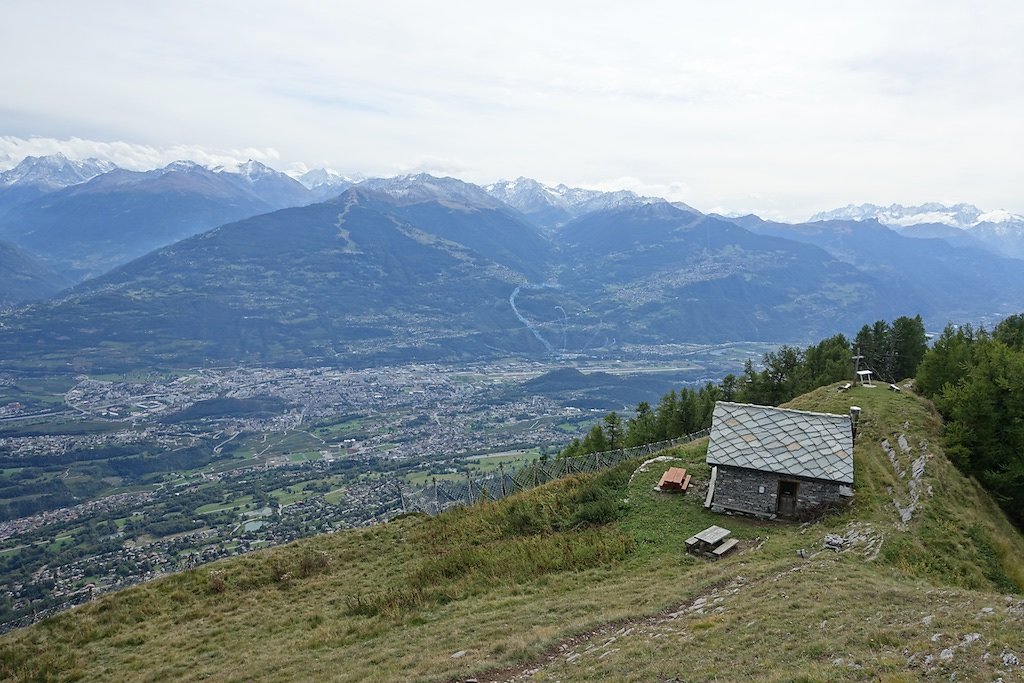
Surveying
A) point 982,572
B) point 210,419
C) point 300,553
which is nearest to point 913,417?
point 982,572

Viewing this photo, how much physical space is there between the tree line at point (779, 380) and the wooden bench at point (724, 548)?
1285 inches

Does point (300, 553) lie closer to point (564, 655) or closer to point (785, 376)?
point (564, 655)

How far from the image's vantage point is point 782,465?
27.3 m

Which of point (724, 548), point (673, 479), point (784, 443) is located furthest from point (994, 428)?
point (724, 548)

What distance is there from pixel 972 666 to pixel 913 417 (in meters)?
31.3

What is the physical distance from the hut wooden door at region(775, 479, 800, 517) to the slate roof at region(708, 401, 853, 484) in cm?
79

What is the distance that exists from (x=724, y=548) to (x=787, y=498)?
5.57 meters

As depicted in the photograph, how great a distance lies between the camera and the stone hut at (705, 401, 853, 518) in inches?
1059

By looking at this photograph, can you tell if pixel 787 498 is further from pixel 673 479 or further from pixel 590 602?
pixel 590 602

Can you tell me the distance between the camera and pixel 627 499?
Result: 30.0 metres

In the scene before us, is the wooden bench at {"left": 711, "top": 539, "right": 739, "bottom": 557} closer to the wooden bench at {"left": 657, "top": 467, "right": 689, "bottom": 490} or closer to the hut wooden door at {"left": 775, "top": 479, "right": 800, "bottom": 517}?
the hut wooden door at {"left": 775, "top": 479, "right": 800, "bottom": 517}

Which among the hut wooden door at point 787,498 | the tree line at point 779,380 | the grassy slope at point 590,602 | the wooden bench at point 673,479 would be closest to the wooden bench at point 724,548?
the grassy slope at point 590,602

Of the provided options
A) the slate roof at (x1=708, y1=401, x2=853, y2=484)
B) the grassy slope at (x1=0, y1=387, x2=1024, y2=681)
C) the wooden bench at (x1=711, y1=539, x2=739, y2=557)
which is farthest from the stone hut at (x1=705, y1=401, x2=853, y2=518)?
the wooden bench at (x1=711, y1=539, x2=739, y2=557)

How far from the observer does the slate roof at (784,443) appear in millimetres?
27141
